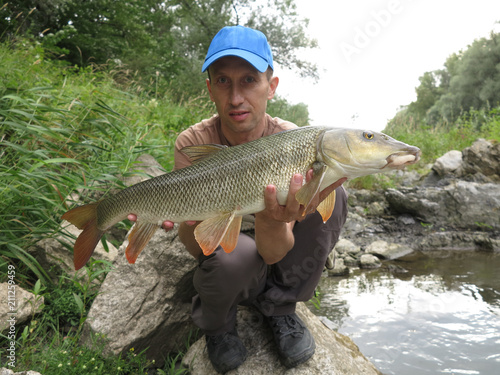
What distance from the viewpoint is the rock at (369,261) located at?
602 centimetres

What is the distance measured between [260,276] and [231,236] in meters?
0.62

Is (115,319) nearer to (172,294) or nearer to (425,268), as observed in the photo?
(172,294)

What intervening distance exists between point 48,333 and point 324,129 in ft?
7.72

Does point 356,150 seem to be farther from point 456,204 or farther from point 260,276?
point 456,204

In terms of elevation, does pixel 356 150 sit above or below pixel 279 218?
above

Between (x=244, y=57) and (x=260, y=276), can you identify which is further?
(x=260, y=276)

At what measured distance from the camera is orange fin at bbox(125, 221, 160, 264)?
209 cm

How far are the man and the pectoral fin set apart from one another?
0.67 feet

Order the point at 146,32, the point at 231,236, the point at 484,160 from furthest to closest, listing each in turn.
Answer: the point at 146,32, the point at 484,160, the point at 231,236

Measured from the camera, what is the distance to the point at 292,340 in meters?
2.26

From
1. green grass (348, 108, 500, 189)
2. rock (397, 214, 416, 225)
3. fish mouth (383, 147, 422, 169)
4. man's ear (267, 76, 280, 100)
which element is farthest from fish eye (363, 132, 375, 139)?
green grass (348, 108, 500, 189)

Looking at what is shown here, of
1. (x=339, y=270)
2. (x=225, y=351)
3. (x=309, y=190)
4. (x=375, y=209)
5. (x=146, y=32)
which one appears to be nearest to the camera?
(x=309, y=190)

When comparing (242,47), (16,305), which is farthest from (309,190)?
(16,305)

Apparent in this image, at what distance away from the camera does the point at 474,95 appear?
3031 centimetres
